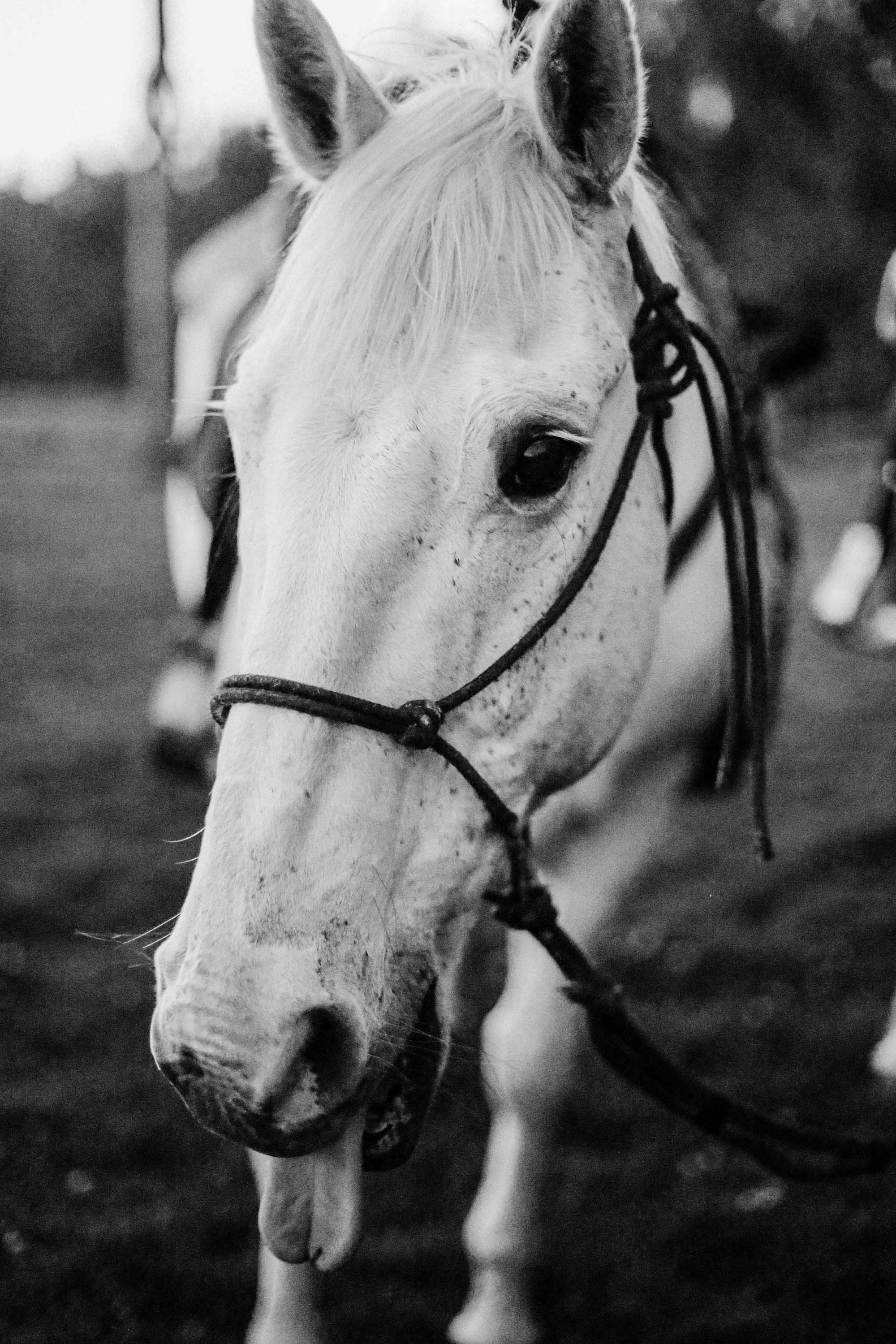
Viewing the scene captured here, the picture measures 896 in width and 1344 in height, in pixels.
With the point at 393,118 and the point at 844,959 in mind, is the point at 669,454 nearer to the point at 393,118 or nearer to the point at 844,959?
the point at 393,118

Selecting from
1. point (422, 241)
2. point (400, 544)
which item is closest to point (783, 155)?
point (422, 241)

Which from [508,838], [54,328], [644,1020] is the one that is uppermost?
[508,838]

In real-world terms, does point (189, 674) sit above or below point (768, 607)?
below

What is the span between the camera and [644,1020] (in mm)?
4141

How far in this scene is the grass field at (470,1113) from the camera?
2824mm

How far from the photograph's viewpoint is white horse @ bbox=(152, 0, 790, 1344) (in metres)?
1.44

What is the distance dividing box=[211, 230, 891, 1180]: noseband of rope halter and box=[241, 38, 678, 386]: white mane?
28cm

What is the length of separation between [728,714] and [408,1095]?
41.3 inches

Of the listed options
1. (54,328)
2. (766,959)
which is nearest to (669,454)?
(766,959)

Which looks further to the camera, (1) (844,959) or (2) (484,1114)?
(1) (844,959)

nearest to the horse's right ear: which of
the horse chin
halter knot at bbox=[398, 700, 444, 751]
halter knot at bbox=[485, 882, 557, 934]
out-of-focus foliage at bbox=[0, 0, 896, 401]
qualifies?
out-of-focus foliage at bbox=[0, 0, 896, 401]

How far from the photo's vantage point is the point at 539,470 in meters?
1.68

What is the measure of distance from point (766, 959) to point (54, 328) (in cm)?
4323

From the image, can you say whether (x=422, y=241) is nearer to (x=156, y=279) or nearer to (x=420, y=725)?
(x=420, y=725)
